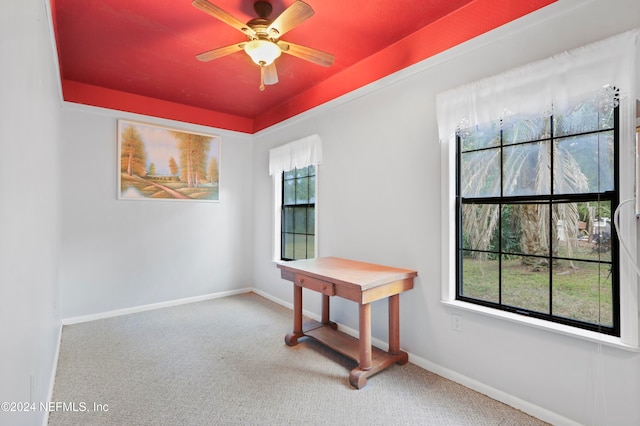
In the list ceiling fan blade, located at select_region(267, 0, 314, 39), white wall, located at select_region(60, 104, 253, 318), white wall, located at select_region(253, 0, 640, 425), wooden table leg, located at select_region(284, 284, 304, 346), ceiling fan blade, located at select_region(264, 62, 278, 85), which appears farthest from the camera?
white wall, located at select_region(60, 104, 253, 318)

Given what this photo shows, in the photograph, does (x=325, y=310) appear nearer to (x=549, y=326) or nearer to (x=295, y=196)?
(x=295, y=196)

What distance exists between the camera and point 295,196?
13.2 feet

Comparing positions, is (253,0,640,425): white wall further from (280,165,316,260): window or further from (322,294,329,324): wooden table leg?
(280,165,316,260): window

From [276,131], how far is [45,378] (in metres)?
3.26

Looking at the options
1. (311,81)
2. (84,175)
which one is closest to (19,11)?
(311,81)

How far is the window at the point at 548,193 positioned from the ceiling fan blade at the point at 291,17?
110 centimetres

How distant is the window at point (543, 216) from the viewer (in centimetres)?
169

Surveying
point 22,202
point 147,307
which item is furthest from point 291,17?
point 147,307

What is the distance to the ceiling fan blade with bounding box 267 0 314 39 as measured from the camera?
5.78 ft

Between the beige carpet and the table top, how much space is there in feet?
2.37

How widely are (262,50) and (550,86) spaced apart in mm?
1772

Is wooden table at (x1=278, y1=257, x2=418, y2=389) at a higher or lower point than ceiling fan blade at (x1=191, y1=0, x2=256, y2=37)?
lower

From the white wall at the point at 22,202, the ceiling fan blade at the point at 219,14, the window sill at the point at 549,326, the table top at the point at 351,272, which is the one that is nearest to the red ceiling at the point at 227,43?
the ceiling fan blade at the point at 219,14

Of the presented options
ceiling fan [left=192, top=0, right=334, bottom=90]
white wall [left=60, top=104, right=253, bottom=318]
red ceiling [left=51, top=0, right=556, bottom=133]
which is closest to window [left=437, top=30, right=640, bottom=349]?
red ceiling [left=51, top=0, right=556, bottom=133]
